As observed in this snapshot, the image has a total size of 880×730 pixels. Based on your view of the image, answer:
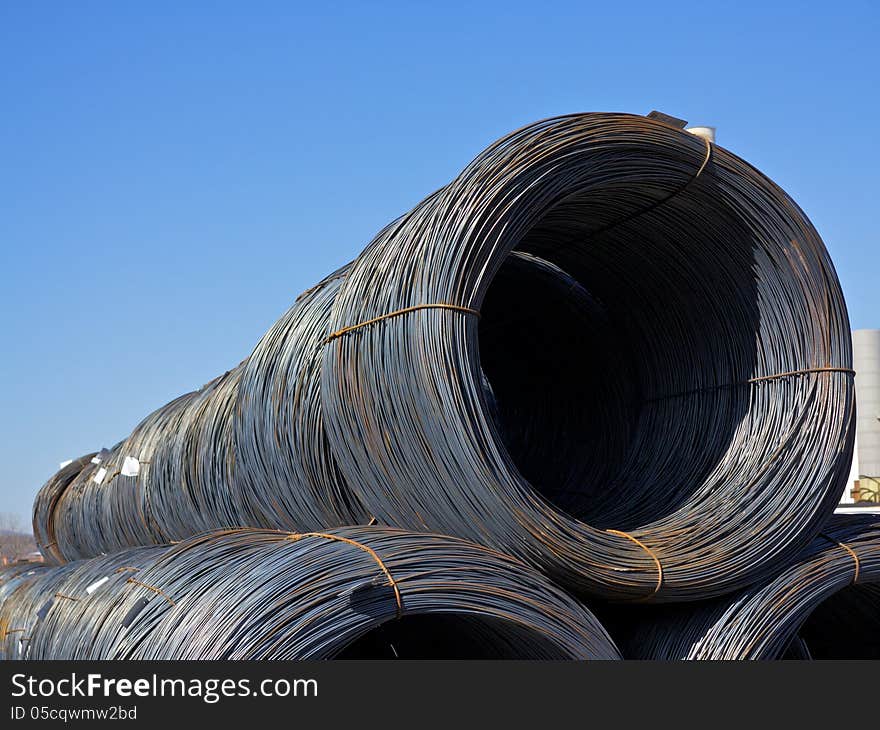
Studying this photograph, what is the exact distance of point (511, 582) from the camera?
8.00 ft

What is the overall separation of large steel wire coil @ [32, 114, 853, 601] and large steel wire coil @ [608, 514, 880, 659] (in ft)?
0.26

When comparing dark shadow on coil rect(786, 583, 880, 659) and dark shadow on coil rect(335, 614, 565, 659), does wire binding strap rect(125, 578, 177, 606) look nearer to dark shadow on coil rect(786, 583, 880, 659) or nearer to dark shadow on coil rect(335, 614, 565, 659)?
dark shadow on coil rect(335, 614, 565, 659)

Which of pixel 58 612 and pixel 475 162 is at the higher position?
pixel 475 162

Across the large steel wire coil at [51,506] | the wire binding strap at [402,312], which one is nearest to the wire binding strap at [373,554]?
the wire binding strap at [402,312]

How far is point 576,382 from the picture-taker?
4.06 metres

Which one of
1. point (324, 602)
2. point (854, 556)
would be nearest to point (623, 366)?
point (854, 556)

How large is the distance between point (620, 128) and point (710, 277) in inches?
28.2

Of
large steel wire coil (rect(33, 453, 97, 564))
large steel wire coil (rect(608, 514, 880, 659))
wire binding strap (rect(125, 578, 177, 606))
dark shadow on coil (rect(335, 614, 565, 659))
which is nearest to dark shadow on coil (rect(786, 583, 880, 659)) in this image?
large steel wire coil (rect(608, 514, 880, 659))

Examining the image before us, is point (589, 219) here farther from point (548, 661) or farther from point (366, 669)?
point (366, 669)

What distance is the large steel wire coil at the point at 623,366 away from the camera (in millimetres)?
2572

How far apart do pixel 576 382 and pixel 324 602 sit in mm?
2062

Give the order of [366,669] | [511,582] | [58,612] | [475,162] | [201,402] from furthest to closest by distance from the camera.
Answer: [201,402] < [58,612] < [475,162] < [511,582] < [366,669]

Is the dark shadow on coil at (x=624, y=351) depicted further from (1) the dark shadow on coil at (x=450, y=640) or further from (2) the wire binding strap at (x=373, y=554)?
(2) the wire binding strap at (x=373, y=554)

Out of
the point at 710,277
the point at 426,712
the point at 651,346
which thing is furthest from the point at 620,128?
the point at 426,712
